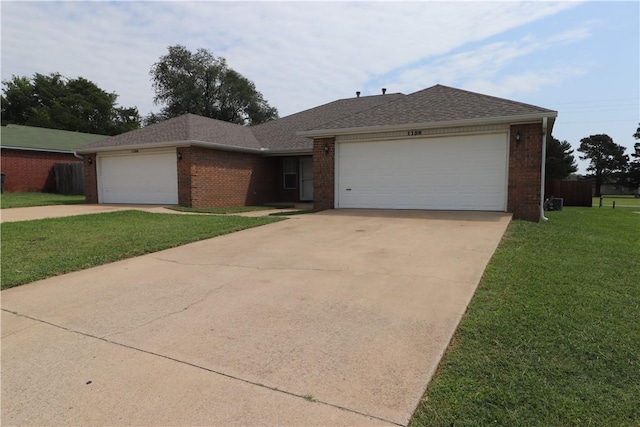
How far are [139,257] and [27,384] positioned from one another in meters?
3.85

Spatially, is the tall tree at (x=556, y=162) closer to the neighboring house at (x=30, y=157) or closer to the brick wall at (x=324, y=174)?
the brick wall at (x=324, y=174)

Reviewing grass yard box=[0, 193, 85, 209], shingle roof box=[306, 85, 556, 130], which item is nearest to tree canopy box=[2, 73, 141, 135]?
grass yard box=[0, 193, 85, 209]

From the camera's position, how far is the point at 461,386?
2.54m

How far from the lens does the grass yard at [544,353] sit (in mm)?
2273

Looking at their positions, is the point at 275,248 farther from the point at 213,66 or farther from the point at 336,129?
the point at 213,66

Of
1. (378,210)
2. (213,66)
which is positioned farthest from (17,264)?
(213,66)

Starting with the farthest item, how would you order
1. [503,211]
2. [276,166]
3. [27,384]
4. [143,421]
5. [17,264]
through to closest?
1. [276,166]
2. [503,211]
3. [17,264]
4. [27,384]
5. [143,421]

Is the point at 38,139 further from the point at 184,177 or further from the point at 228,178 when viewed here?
the point at 228,178

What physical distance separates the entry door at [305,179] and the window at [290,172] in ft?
1.03

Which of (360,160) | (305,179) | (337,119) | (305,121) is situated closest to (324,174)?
(360,160)

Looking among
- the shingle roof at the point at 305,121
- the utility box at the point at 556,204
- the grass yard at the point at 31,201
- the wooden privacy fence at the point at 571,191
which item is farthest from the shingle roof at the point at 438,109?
the grass yard at the point at 31,201

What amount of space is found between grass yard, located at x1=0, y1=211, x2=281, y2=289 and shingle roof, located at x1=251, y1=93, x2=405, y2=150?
7.36m

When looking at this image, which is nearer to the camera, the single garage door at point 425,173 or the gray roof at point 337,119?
the single garage door at point 425,173

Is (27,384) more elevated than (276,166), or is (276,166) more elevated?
(276,166)
